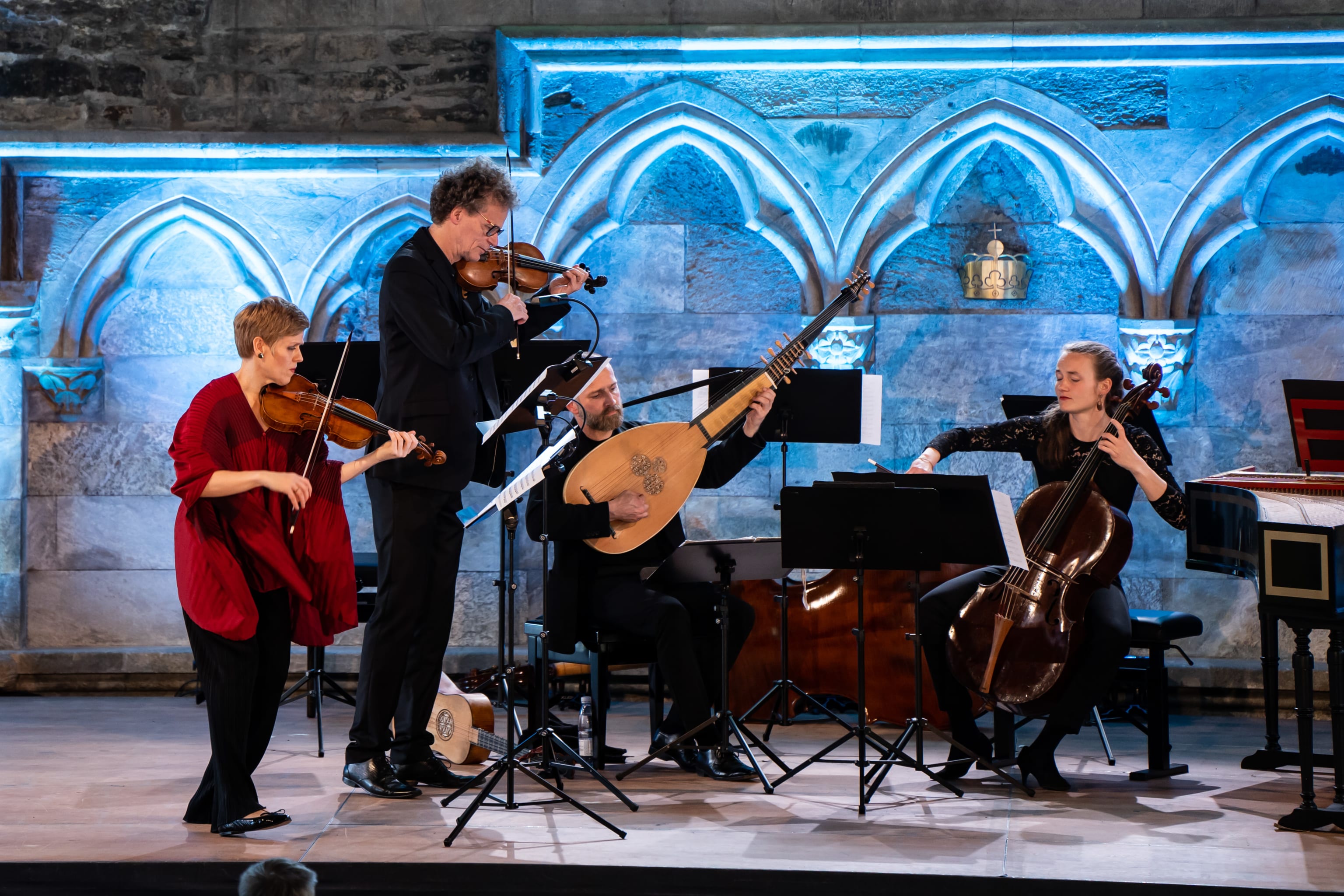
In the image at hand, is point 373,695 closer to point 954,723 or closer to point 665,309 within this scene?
point 954,723

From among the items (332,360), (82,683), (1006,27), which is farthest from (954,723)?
(82,683)

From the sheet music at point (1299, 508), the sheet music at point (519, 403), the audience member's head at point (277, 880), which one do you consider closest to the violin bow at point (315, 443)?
the sheet music at point (519, 403)

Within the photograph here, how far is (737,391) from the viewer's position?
4582 millimetres

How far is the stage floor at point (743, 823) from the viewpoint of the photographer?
345 centimetres

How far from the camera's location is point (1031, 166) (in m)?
6.46

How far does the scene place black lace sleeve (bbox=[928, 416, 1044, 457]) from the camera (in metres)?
4.94

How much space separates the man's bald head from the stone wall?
168 centimetres

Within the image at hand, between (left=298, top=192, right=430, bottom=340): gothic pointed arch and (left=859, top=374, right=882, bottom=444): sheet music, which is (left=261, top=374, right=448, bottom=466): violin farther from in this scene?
(left=298, top=192, right=430, bottom=340): gothic pointed arch

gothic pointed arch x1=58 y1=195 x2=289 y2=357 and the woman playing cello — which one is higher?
gothic pointed arch x1=58 y1=195 x2=289 y2=357

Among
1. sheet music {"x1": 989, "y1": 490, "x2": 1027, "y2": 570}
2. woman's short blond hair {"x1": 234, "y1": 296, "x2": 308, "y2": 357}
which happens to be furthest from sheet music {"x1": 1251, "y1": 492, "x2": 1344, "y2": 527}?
woman's short blond hair {"x1": 234, "y1": 296, "x2": 308, "y2": 357}

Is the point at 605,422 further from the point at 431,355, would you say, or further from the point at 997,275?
the point at 997,275

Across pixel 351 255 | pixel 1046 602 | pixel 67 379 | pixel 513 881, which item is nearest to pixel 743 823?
pixel 513 881

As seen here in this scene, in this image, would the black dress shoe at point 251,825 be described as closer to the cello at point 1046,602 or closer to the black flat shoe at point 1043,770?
the cello at point 1046,602

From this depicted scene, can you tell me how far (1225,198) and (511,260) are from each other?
3666mm
